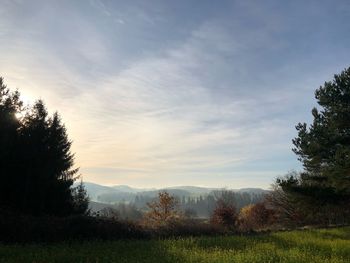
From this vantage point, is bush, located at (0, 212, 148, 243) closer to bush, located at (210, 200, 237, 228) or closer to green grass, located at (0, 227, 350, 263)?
green grass, located at (0, 227, 350, 263)

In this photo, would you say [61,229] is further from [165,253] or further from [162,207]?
[162,207]

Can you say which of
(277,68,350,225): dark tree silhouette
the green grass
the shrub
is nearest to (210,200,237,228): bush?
the shrub

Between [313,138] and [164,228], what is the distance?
12820 mm

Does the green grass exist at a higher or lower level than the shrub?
lower

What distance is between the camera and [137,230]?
21.5 meters

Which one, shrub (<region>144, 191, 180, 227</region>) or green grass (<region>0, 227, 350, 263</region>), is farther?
shrub (<region>144, 191, 180, 227</region>)

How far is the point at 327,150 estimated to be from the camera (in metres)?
27.4

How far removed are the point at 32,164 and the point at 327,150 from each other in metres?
23.0

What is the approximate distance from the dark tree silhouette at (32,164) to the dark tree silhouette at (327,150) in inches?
733

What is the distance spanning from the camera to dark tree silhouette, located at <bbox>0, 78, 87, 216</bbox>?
31.4 metres

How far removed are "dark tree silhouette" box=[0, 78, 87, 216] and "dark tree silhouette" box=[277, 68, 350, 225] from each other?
733 inches

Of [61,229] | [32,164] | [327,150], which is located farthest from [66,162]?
[327,150]

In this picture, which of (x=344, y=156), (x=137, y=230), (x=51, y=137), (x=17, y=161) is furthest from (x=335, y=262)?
(x=51, y=137)

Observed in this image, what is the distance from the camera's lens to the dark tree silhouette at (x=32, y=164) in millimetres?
31430
